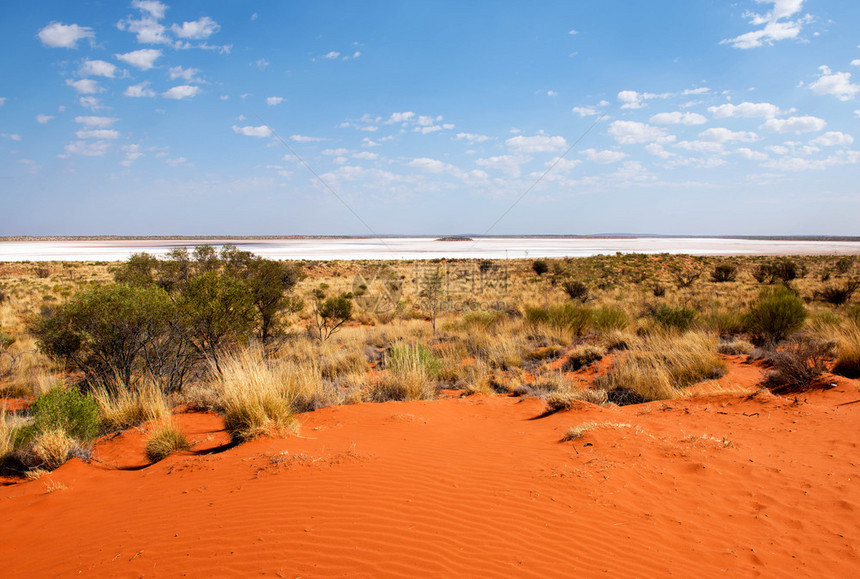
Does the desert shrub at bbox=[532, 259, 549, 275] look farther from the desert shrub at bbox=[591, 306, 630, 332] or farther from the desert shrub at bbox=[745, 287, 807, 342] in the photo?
the desert shrub at bbox=[745, 287, 807, 342]

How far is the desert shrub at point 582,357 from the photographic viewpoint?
380 inches

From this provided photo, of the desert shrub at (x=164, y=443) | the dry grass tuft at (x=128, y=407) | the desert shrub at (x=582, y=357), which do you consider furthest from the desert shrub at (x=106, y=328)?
the desert shrub at (x=582, y=357)

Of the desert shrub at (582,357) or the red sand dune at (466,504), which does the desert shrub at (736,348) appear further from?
the red sand dune at (466,504)

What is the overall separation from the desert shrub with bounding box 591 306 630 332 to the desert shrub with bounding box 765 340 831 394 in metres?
4.55

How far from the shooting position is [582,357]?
9.76 metres

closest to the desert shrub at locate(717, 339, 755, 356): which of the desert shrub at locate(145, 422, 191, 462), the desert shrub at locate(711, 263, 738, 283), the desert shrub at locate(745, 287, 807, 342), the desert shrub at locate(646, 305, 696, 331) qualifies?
the desert shrub at locate(745, 287, 807, 342)

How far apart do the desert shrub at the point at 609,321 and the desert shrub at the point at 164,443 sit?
10.4 m

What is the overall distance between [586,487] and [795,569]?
152cm

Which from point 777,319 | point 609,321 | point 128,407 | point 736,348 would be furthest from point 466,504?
point 777,319

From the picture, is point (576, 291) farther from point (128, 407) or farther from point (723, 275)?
point (128, 407)

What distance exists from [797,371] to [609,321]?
552 centimetres

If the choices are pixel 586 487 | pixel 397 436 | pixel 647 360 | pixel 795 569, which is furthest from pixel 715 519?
pixel 647 360

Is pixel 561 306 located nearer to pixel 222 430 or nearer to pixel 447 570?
pixel 222 430

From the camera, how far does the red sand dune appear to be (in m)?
3.09
